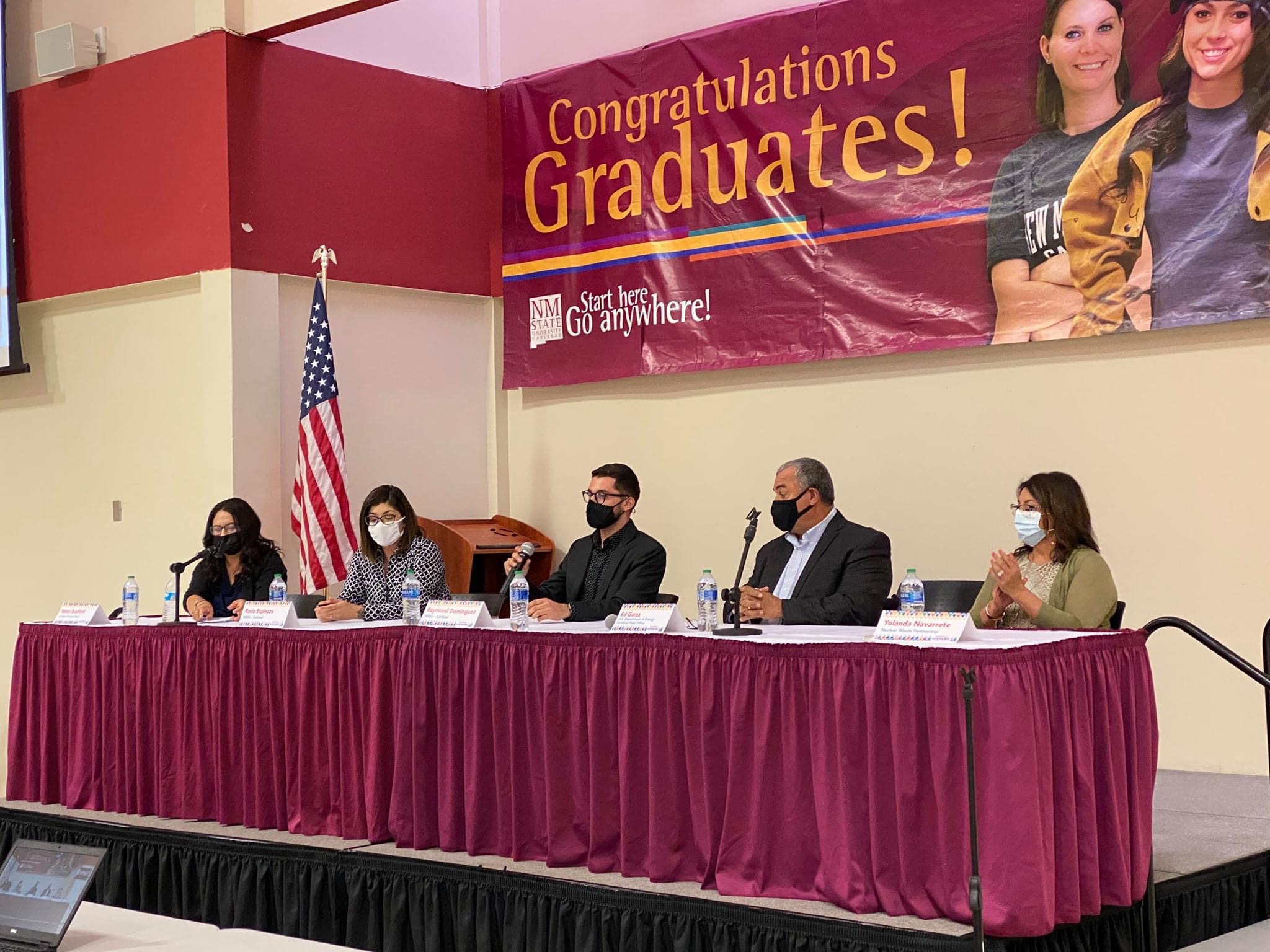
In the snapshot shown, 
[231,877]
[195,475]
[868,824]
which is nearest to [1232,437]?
[868,824]

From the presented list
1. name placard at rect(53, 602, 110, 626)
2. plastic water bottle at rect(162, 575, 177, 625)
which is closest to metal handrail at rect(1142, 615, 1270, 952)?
plastic water bottle at rect(162, 575, 177, 625)

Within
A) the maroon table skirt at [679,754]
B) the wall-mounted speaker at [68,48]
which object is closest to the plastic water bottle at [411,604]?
the maroon table skirt at [679,754]

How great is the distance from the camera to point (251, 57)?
6645 millimetres

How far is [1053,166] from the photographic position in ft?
18.5

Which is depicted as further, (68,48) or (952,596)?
(68,48)

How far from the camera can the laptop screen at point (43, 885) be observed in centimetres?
232

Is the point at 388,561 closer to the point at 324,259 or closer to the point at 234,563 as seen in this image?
the point at 234,563

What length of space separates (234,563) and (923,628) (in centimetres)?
301

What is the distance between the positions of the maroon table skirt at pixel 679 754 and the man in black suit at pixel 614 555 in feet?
2.60

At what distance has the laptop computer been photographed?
2297 mm

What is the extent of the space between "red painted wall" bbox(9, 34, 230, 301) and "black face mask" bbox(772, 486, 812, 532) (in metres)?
3.17

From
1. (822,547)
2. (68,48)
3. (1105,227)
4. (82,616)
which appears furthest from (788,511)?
(68,48)

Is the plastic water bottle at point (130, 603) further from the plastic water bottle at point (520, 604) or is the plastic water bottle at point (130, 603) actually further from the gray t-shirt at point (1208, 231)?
the gray t-shirt at point (1208, 231)

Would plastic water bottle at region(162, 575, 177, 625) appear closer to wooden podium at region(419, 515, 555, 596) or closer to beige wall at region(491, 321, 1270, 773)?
wooden podium at region(419, 515, 555, 596)
